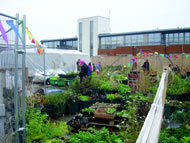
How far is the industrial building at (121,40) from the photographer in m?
26.2

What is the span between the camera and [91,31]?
40219 millimetres

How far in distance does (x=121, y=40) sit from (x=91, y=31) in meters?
9.60

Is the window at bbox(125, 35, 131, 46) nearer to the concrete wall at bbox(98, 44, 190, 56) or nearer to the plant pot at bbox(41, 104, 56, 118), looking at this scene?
the concrete wall at bbox(98, 44, 190, 56)

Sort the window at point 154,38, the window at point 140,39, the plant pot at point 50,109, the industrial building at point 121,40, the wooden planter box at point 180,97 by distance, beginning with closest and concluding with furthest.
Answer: the plant pot at point 50,109 < the wooden planter box at point 180,97 < the industrial building at point 121,40 < the window at point 154,38 < the window at point 140,39

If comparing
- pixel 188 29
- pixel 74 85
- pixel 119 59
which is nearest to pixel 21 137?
pixel 74 85

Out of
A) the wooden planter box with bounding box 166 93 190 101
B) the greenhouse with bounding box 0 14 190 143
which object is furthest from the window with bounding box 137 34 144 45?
the wooden planter box with bounding box 166 93 190 101

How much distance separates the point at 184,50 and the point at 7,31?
2464 centimetres

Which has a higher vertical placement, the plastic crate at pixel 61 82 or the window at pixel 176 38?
the window at pixel 176 38

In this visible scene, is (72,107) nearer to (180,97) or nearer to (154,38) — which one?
(180,97)

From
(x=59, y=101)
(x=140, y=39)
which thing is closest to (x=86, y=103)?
(x=59, y=101)

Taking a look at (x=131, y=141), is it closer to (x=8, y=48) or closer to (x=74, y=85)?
(x=8, y=48)

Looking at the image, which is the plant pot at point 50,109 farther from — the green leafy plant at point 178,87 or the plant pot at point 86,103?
the green leafy plant at point 178,87

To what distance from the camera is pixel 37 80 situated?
14.4 metres

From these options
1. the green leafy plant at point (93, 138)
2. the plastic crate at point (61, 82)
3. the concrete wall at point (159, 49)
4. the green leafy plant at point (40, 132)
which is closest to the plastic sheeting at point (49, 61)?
the plastic crate at point (61, 82)
